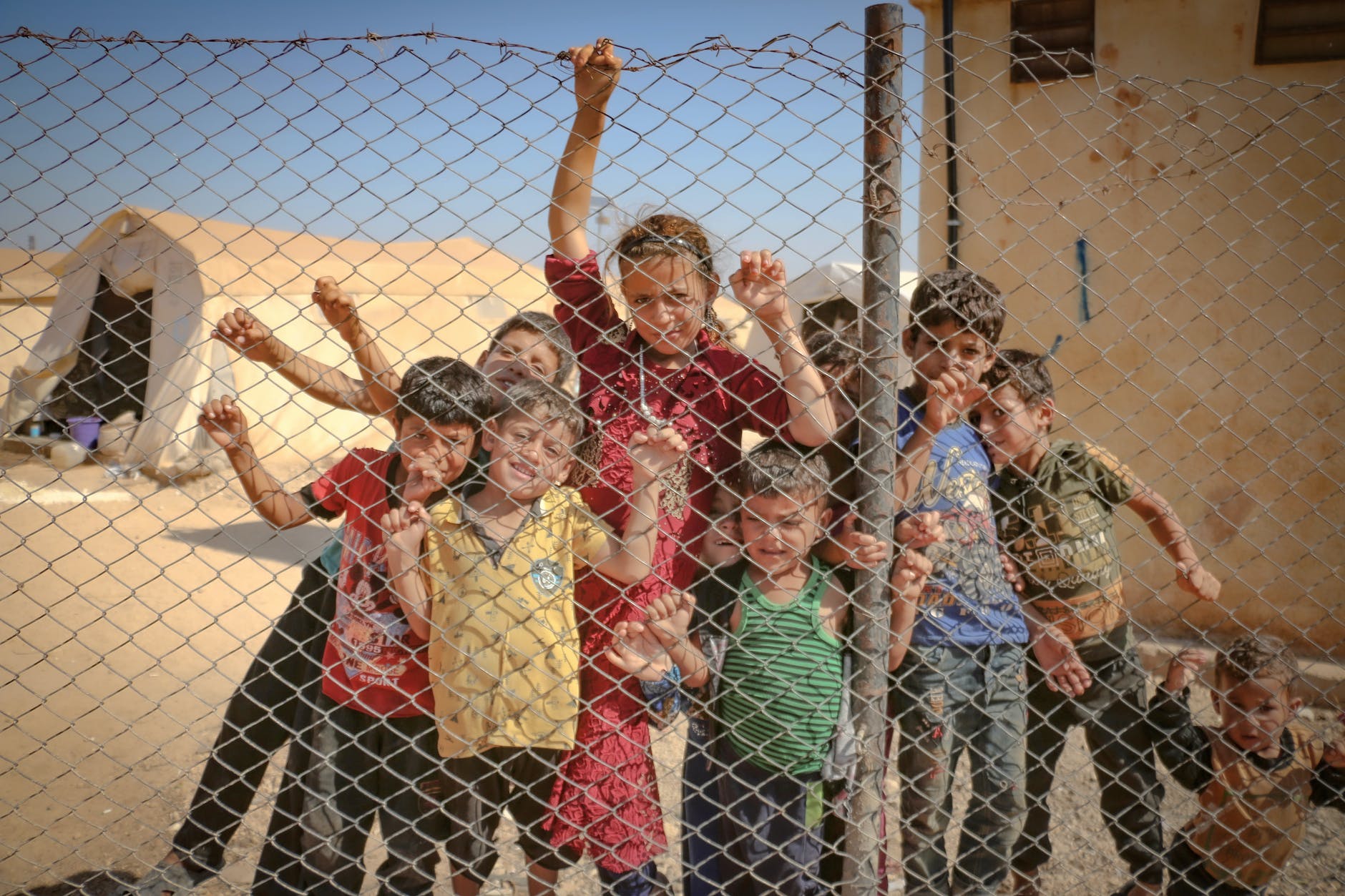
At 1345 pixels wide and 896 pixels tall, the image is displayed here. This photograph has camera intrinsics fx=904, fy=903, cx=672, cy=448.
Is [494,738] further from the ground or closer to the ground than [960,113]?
closer to the ground

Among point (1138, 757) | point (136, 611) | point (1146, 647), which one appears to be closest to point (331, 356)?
point (136, 611)

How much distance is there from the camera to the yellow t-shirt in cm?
205

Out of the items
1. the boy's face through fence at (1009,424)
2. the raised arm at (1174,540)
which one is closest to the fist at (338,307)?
the boy's face through fence at (1009,424)

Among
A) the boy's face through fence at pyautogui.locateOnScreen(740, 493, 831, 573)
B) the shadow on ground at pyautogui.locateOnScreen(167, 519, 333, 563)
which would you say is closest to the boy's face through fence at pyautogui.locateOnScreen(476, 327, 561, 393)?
the boy's face through fence at pyautogui.locateOnScreen(740, 493, 831, 573)

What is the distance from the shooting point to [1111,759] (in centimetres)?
259

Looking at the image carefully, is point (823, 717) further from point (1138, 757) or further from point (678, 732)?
point (678, 732)

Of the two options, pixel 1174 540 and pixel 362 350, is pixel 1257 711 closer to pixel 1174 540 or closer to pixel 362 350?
pixel 1174 540

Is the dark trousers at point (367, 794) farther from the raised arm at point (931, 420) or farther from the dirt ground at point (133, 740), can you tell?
the raised arm at point (931, 420)

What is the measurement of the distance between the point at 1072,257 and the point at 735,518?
3.32 metres

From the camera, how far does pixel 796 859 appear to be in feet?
7.07

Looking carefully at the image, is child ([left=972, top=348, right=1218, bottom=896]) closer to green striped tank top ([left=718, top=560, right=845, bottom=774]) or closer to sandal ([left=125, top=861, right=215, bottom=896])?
green striped tank top ([left=718, top=560, right=845, bottom=774])

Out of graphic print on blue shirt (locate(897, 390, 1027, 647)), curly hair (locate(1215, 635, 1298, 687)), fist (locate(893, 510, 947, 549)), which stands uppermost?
fist (locate(893, 510, 947, 549))

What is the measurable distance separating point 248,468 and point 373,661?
0.56 meters

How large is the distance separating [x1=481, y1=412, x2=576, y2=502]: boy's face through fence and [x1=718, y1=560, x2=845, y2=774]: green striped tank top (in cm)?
54
